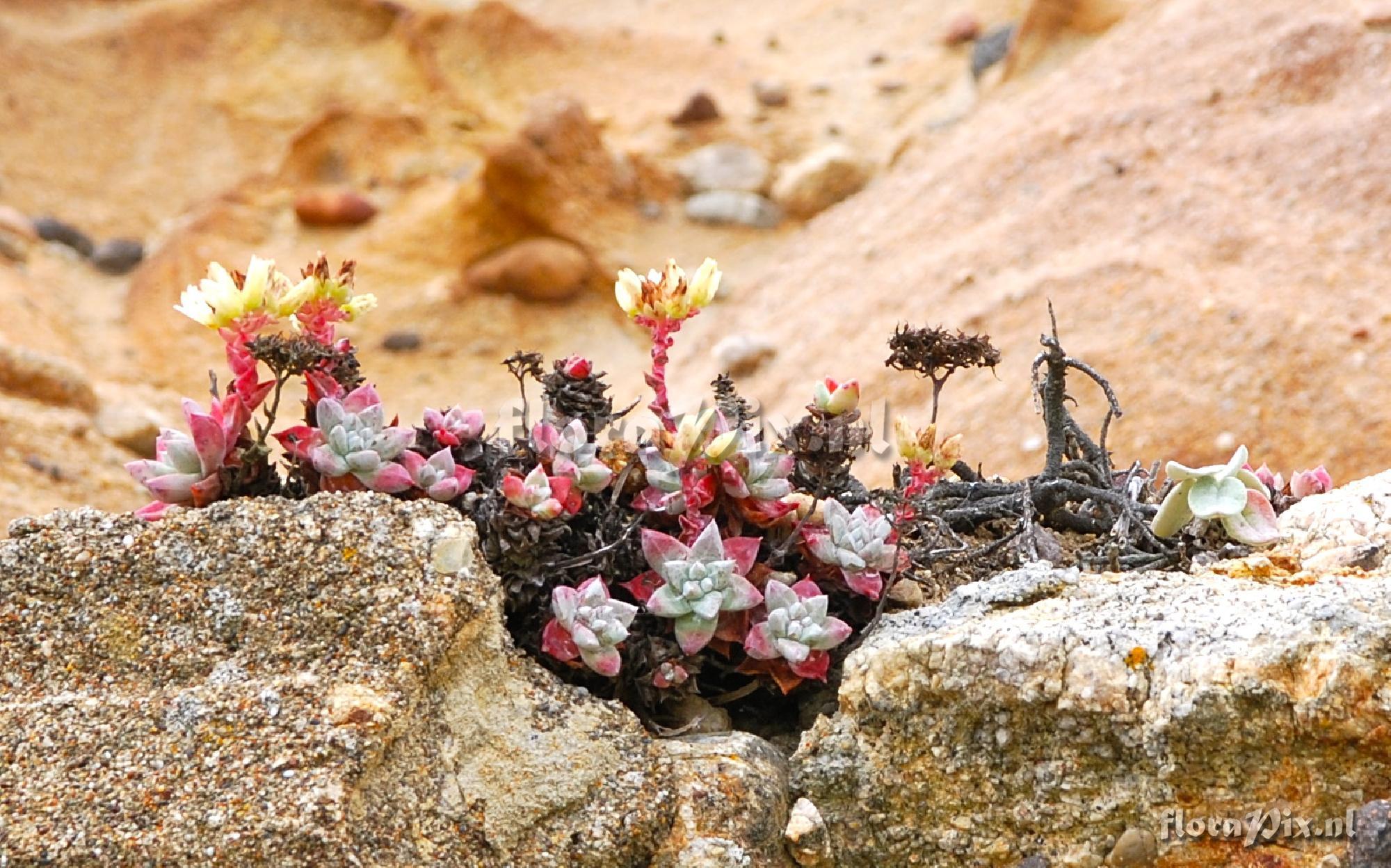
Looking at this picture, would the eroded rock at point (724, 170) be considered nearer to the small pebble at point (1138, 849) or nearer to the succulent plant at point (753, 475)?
the succulent plant at point (753, 475)

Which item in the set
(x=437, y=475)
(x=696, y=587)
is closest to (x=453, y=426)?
(x=437, y=475)

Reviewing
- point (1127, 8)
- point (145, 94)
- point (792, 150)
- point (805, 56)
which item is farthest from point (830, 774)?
point (145, 94)

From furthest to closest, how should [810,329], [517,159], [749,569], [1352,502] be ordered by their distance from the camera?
[517,159] → [810,329] → [1352,502] → [749,569]

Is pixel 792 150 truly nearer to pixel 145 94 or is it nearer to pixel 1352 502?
pixel 145 94

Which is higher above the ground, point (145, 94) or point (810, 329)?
point (145, 94)

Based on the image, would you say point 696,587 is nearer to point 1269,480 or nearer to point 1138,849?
point 1138,849

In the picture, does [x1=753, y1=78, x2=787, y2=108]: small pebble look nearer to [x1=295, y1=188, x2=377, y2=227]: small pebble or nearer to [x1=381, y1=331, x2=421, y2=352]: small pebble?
[x1=295, y1=188, x2=377, y2=227]: small pebble

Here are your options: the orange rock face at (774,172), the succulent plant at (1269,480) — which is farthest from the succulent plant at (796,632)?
the orange rock face at (774,172)
